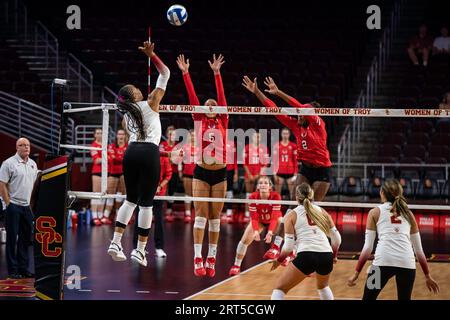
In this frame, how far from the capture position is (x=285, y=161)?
1683 centimetres

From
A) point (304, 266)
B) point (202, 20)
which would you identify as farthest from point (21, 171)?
point (202, 20)

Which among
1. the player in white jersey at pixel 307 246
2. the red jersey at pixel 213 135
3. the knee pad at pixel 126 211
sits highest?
the red jersey at pixel 213 135

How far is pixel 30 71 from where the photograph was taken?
20.9 m

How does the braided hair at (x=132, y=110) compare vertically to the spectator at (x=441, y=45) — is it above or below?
below

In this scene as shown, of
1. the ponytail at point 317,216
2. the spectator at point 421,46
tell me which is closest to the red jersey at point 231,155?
the ponytail at point 317,216

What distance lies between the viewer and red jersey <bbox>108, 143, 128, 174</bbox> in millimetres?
16052

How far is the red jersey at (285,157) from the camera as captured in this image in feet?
55.3

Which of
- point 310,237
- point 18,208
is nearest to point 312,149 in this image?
point 310,237

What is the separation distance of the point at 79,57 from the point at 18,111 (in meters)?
2.55

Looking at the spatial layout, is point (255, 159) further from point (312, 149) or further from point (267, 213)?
point (312, 149)

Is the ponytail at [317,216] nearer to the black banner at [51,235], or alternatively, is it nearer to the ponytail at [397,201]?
the ponytail at [397,201]

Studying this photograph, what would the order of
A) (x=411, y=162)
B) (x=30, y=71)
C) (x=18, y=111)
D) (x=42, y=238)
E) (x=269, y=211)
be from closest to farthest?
(x=42, y=238)
(x=269, y=211)
(x=411, y=162)
(x=18, y=111)
(x=30, y=71)
